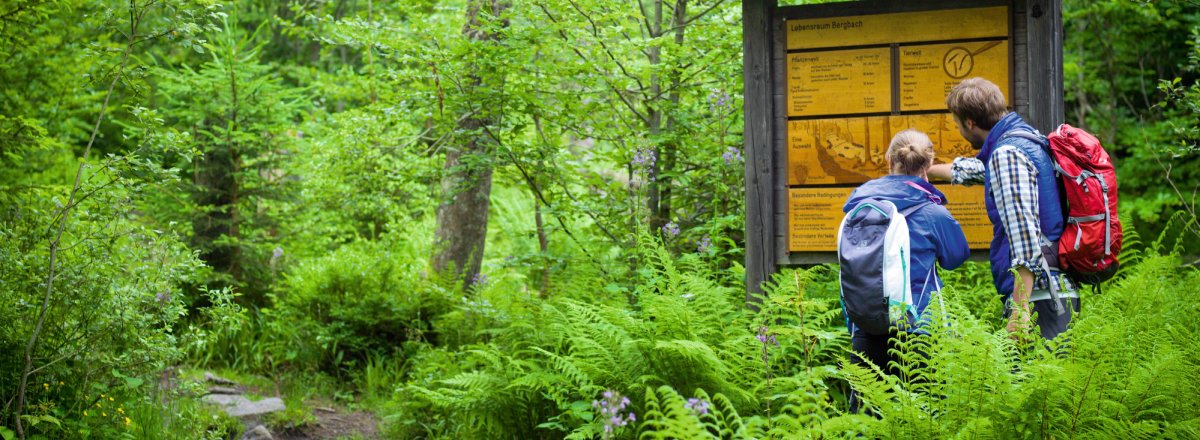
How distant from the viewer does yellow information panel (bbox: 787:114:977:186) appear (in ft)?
16.5

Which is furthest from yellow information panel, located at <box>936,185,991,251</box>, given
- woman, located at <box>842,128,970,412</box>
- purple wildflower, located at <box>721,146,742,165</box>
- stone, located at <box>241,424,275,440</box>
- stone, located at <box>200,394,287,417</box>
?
stone, located at <box>200,394,287,417</box>

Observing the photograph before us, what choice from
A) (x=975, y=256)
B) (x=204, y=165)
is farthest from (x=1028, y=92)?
(x=204, y=165)

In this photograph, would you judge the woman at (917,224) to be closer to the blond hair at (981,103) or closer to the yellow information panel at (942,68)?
the blond hair at (981,103)

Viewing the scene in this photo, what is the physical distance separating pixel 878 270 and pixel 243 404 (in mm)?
4633

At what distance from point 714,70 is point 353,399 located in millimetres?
3898

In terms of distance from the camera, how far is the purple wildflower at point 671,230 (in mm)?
6333

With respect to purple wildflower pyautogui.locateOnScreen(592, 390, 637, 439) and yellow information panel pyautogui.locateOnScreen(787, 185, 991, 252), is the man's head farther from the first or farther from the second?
purple wildflower pyautogui.locateOnScreen(592, 390, 637, 439)

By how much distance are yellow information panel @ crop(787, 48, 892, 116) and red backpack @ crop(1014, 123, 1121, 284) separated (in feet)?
3.94

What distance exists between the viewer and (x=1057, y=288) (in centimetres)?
394

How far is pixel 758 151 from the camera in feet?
16.8

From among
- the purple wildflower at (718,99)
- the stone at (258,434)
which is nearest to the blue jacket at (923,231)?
the purple wildflower at (718,99)

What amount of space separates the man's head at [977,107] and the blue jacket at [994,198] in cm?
5

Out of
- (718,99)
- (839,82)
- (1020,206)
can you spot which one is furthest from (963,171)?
(718,99)

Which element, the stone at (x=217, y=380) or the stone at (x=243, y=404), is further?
the stone at (x=217, y=380)
